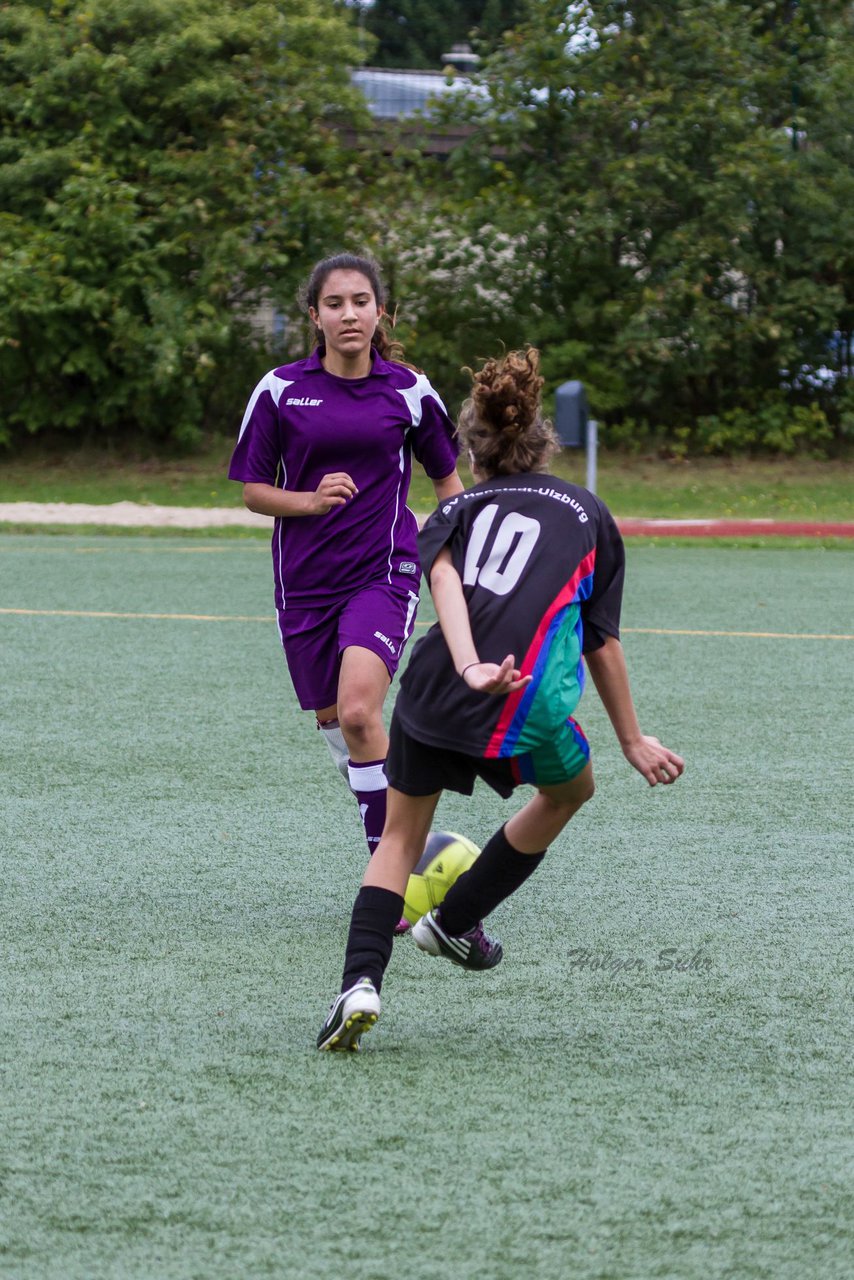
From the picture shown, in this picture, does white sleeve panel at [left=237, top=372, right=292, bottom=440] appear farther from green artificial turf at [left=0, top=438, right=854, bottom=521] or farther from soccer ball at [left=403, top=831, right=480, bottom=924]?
green artificial turf at [left=0, top=438, right=854, bottom=521]

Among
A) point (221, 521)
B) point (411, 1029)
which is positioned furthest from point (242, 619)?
point (221, 521)

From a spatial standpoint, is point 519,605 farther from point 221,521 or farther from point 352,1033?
point 221,521

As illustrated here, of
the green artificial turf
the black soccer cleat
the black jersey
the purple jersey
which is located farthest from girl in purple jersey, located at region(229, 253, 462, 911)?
the green artificial turf

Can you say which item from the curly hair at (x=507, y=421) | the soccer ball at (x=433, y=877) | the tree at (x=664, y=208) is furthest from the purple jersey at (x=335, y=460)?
the tree at (x=664, y=208)

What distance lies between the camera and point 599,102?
23469 millimetres

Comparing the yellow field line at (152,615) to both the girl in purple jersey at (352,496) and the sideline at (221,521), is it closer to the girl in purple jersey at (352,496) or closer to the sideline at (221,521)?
the sideline at (221,521)

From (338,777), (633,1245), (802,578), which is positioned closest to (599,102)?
(802,578)

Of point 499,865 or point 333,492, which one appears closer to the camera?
point 499,865

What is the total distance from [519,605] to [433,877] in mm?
1279

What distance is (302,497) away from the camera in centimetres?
471

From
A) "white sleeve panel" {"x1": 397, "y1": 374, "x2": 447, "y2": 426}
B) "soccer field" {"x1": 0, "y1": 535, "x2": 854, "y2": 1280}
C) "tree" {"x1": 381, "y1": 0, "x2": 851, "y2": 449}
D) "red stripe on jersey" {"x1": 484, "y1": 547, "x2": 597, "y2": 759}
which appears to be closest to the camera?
"soccer field" {"x1": 0, "y1": 535, "x2": 854, "y2": 1280}

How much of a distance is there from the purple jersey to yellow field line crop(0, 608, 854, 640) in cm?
589

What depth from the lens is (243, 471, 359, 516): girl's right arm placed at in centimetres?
461

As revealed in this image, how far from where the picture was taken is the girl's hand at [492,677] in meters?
3.34
